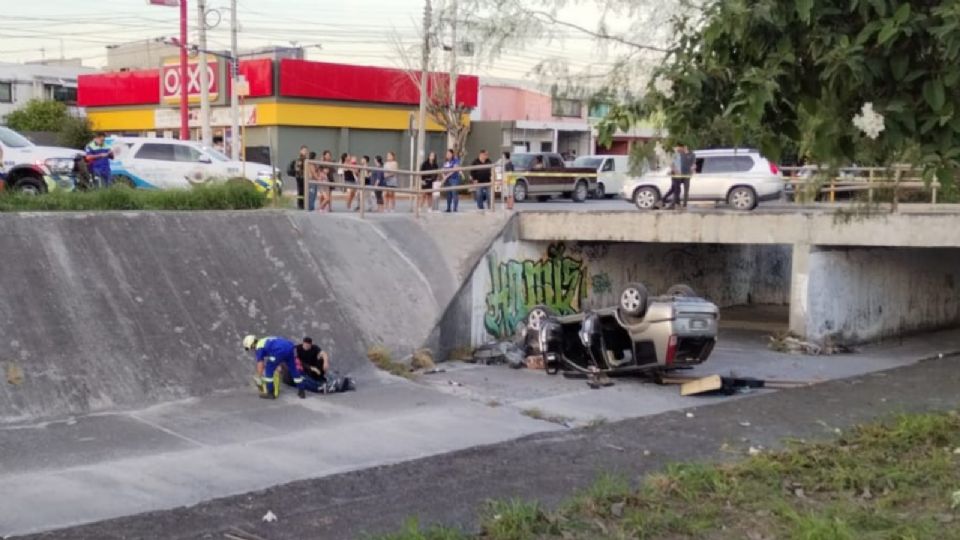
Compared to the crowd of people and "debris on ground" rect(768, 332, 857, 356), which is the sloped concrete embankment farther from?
"debris on ground" rect(768, 332, 857, 356)

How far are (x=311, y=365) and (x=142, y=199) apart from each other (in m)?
4.48

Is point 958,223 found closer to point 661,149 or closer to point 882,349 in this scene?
point 882,349

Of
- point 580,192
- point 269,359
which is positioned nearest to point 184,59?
point 580,192

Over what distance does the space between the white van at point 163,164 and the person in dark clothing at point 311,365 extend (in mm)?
10485

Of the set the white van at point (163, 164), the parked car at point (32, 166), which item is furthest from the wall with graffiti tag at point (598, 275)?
the parked car at point (32, 166)

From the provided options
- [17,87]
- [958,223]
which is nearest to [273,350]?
[958,223]

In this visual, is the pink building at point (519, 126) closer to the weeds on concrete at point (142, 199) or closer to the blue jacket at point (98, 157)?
the blue jacket at point (98, 157)

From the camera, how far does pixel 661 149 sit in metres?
6.83

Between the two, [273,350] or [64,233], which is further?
[64,233]

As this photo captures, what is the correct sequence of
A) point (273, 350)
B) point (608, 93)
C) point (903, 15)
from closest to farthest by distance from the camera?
1. point (903, 15)
2. point (608, 93)
3. point (273, 350)

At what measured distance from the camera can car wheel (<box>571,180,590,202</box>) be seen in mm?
37625

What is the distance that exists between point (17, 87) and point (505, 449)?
2176 inches

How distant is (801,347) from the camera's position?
2106 centimetres

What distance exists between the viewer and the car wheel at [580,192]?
123ft
